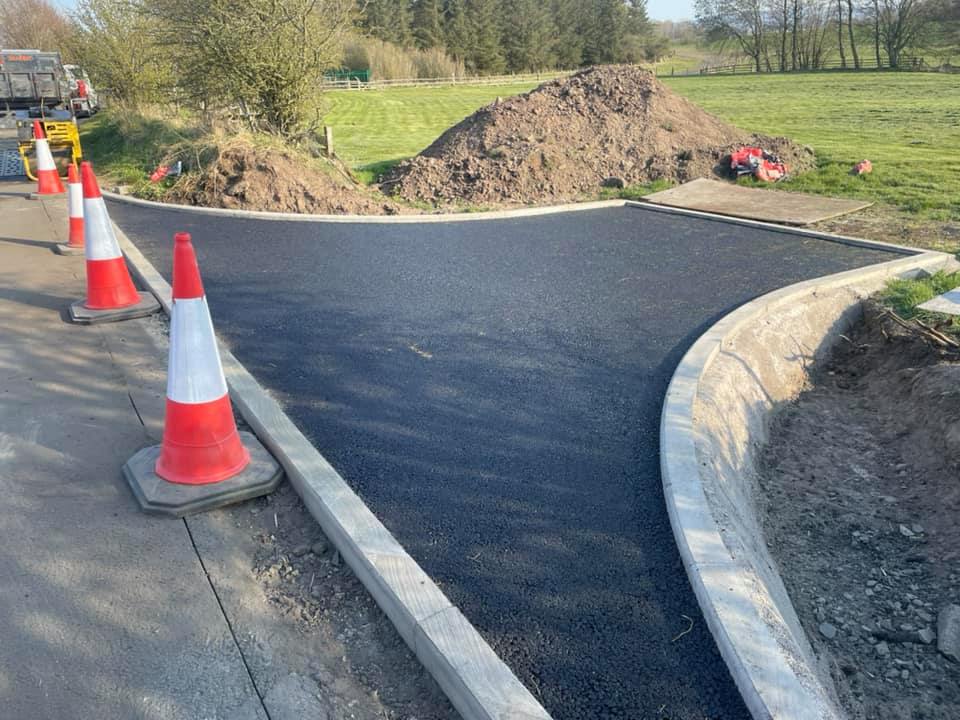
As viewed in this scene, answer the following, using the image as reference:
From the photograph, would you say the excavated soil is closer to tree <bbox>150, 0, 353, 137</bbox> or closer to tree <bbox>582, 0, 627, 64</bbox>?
tree <bbox>150, 0, 353, 137</bbox>

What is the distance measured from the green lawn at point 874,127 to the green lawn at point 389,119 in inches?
344

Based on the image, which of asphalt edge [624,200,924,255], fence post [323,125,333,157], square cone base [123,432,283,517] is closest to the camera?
square cone base [123,432,283,517]

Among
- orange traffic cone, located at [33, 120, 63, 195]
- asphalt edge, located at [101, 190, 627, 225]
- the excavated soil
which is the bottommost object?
the excavated soil

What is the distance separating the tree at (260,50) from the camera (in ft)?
39.3

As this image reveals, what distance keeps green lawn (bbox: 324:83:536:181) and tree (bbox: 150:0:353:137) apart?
1.13 meters

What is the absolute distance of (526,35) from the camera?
64.6m

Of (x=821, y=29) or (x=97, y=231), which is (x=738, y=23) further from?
(x=97, y=231)

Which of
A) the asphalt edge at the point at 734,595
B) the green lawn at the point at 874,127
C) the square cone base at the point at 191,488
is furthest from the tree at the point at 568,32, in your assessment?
the square cone base at the point at 191,488

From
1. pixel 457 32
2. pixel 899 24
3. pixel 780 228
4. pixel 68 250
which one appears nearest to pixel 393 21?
pixel 457 32

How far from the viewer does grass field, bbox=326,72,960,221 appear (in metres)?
11.5

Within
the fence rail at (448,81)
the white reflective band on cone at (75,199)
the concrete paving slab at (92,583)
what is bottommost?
the concrete paving slab at (92,583)

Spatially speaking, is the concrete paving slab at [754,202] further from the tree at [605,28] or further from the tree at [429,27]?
the tree at [605,28]

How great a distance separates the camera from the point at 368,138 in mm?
21844

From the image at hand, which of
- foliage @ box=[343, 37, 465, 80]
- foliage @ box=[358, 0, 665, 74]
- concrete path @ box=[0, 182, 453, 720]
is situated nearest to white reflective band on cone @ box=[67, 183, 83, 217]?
concrete path @ box=[0, 182, 453, 720]
